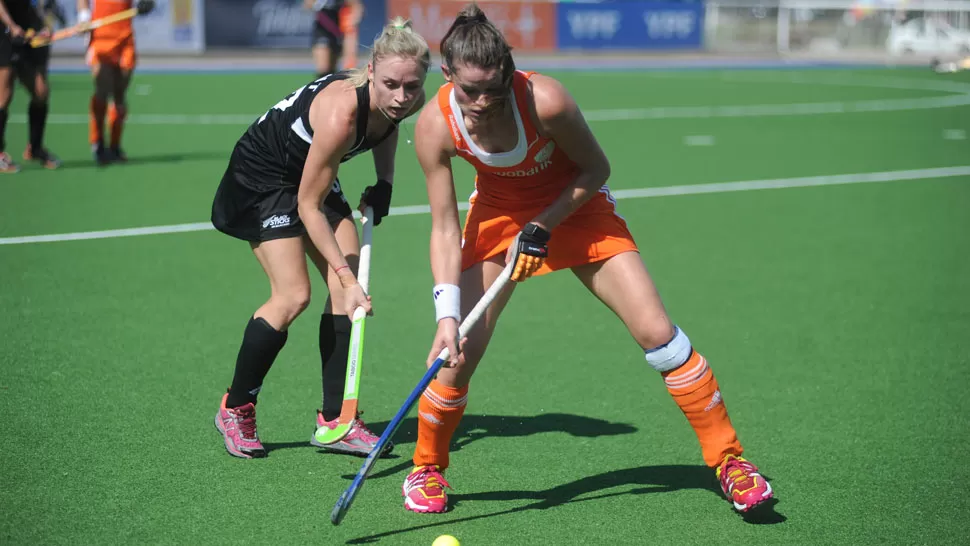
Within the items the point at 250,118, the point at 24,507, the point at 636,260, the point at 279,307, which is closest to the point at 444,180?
the point at 636,260

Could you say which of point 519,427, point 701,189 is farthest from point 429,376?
point 701,189

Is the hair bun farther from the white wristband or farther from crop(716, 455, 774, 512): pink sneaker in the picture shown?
crop(716, 455, 774, 512): pink sneaker

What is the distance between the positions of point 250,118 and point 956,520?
42.3 feet

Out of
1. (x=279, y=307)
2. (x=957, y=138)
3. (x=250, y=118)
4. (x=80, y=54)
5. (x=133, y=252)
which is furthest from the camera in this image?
(x=80, y=54)

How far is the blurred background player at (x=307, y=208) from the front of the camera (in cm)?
402

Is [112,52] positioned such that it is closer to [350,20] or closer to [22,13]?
[22,13]

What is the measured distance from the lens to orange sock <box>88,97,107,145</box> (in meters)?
11.1

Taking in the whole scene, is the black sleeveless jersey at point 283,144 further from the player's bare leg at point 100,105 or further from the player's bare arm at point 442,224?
the player's bare leg at point 100,105

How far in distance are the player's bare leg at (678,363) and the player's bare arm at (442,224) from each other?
51 centimetres

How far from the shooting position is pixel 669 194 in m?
10.4

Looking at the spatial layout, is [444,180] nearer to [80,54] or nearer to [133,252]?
[133,252]

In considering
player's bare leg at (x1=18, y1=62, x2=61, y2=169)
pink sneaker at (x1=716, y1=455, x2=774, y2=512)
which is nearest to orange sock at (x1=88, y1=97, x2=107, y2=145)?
player's bare leg at (x1=18, y1=62, x2=61, y2=169)

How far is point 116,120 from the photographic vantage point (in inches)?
442

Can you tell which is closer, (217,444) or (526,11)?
(217,444)
